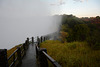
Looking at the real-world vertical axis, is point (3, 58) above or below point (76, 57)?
above

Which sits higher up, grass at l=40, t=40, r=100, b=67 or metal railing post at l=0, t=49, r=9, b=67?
metal railing post at l=0, t=49, r=9, b=67

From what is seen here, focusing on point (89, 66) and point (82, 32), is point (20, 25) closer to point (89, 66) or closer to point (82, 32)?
point (82, 32)

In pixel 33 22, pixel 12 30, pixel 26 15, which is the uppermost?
pixel 26 15

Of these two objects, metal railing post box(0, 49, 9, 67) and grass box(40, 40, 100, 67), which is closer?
metal railing post box(0, 49, 9, 67)

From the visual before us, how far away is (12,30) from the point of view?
15762 centimetres

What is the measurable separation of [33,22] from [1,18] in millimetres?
66564

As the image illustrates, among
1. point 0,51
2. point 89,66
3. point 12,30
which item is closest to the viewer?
point 0,51

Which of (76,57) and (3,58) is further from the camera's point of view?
(76,57)

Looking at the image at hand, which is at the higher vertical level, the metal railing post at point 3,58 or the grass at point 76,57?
the metal railing post at point 3,58

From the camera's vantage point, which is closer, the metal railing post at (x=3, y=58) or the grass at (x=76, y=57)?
the metal railing post at (x=3, y=58)

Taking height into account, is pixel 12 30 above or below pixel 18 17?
below

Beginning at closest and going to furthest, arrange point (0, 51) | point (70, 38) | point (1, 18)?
1. point (0, 51)
2. point (70, 38)
3. point (1, 18)

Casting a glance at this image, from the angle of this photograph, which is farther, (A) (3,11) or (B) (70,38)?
(A) (3,11)

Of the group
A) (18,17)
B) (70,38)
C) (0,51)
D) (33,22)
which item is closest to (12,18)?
(18,17)
